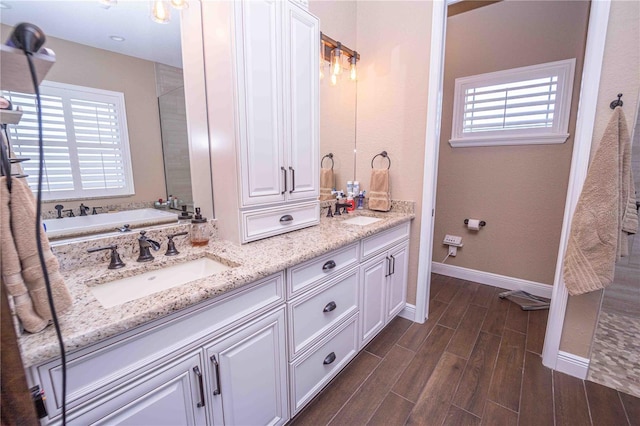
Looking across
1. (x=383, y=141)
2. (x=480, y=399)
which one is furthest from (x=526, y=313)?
(x=383, y=141)

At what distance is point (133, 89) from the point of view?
1254 mm

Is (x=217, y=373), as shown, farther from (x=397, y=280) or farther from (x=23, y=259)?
(x=397, y=280)

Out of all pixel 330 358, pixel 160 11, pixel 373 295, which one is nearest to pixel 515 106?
pixel 373 295

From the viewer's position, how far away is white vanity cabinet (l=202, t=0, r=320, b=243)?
4.18 ft

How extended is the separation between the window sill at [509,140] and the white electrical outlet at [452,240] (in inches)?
39.5

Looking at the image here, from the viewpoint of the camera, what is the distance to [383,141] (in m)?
2.35

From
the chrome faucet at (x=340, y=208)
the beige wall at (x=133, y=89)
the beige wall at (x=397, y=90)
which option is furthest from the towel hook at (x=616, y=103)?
the beige wall at (x=133, y=89)

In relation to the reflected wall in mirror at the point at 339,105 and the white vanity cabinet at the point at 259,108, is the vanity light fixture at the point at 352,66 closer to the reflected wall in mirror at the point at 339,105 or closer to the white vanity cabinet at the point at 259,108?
the reflected wall in mirror at the point at 339,105

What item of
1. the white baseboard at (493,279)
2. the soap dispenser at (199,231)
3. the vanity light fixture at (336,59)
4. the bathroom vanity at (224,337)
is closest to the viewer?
the bathroom vanity at (224,337)

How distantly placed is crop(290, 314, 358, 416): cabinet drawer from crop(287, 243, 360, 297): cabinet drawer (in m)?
0.35

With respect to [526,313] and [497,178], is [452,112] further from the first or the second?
[526,313]

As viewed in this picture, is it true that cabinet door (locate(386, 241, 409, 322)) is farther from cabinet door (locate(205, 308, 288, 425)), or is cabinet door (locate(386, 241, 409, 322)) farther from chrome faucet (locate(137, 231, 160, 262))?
chrome faucet (locate(137, 231, 160, 262))

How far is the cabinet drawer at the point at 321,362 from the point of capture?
1.33 m

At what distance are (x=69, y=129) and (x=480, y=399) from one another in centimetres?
240
